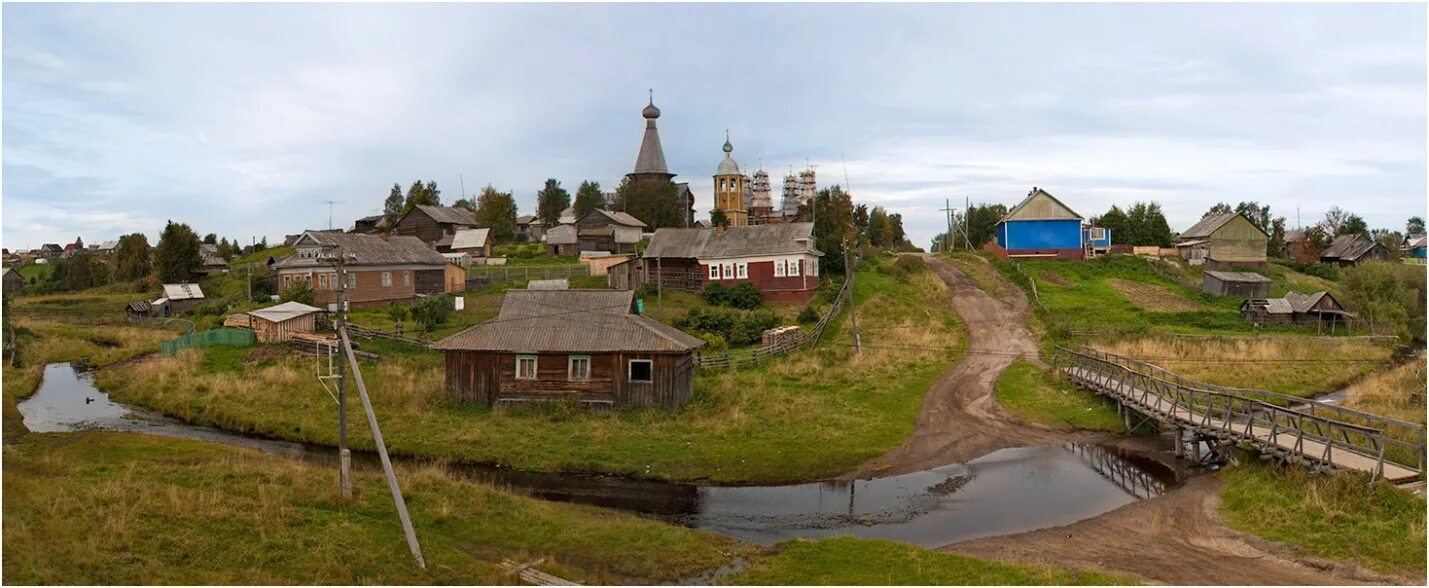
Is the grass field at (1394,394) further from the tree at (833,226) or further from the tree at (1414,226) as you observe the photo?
the tree at (1414,226)

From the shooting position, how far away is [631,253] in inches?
2921

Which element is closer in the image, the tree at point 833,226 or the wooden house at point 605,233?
the tree at point 833,226

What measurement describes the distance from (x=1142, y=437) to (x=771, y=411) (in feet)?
44.9

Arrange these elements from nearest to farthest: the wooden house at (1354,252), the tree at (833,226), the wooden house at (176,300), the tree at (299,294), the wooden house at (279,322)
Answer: the wooden house at (279,322), the tree at (299,294), the tree at (833,226), the wooden house at (176,300), the wooden house at (1354,252)

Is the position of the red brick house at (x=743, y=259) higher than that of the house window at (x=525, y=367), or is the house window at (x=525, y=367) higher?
the red brick house at (x=743, y=259)

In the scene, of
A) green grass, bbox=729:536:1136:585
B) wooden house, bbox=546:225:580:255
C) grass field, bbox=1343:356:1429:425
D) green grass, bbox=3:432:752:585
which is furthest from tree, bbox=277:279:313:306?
grass field, bbox=1343:356:1429:425

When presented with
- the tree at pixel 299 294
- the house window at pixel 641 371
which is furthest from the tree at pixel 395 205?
the house window at pixel 641 371

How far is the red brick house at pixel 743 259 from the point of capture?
5475 centimetres

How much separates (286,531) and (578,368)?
1529 cm

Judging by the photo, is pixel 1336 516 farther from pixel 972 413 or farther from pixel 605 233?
pixel 605 233

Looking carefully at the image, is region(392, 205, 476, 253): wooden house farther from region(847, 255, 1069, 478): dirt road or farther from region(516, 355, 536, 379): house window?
region(847, 255, 1069, 478): dirt road

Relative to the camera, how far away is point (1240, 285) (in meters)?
56.7

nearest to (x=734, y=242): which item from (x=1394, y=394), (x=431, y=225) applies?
(x=1394, y=394)

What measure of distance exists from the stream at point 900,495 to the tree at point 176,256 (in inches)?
1934
